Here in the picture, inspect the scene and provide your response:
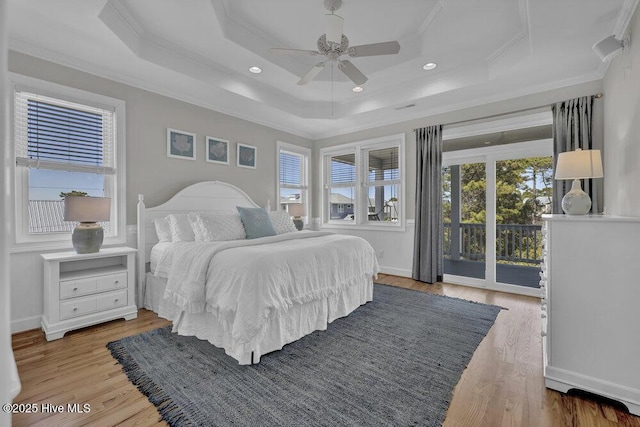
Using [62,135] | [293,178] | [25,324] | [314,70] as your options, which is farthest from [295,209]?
[25,324]

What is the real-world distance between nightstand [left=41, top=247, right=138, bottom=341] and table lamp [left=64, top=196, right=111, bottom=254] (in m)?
0.10

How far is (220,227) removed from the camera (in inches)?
126

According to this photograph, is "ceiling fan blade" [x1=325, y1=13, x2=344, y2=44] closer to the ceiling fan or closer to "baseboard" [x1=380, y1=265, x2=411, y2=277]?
the ceiling fan

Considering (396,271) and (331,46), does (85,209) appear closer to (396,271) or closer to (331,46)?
(331,46)

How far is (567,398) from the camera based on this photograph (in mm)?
1745

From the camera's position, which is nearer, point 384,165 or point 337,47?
point 337,47

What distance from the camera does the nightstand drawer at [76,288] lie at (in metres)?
2.54

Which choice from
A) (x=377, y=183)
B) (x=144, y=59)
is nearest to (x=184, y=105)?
(x=144, y=59)

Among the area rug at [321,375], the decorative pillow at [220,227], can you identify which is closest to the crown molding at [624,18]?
the area rug at [321,375]

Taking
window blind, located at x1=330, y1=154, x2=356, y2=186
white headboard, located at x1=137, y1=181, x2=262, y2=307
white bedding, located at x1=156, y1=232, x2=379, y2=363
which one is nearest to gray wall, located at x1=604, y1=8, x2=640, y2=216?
white bedding, located at x1=156, y1=232, x2=379, y2=363

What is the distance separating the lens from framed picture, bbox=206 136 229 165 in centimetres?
411

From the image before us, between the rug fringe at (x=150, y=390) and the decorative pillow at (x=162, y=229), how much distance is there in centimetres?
127

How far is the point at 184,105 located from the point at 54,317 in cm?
269

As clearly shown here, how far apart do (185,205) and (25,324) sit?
1818 mm
